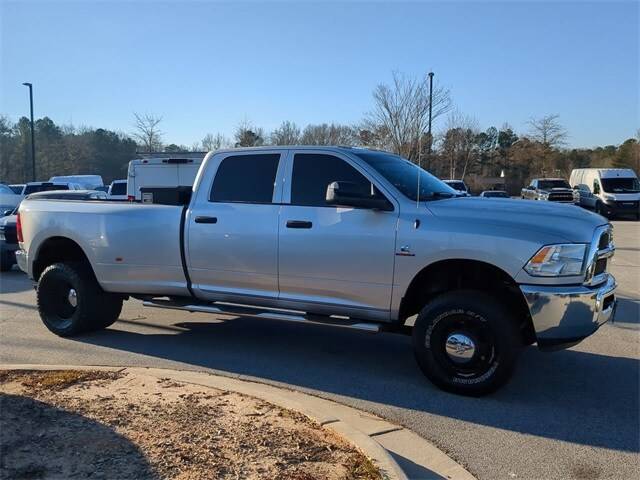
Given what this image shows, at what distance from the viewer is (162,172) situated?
15.7 metres

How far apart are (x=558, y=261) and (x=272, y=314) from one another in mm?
2680

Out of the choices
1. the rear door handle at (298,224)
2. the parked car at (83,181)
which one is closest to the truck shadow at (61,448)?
the rear door handle at (298,224)

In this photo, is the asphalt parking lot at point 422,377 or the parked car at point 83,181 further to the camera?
the parked car at point 83,181

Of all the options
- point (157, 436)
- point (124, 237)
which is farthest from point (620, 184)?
point (157, 436)

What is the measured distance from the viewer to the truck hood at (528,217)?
4617 mm

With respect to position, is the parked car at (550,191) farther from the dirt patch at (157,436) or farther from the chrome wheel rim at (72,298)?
the dirt patch at (157,436)

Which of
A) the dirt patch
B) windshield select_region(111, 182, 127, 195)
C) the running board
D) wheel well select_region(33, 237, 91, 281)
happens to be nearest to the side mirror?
the running board

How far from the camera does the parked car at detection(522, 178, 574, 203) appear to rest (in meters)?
30.0

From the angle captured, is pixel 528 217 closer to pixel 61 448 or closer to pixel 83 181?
pixel 61 448

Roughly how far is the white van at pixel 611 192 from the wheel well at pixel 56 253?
2764cm

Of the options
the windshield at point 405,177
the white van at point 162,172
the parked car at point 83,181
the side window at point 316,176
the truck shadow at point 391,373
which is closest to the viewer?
the truck shadow at point 391,373

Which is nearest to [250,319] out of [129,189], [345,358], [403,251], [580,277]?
[345,358]

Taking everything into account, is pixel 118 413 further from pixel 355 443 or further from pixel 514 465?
pixel 514 465

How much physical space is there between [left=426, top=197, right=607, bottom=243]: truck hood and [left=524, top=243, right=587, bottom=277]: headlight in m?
0.07
